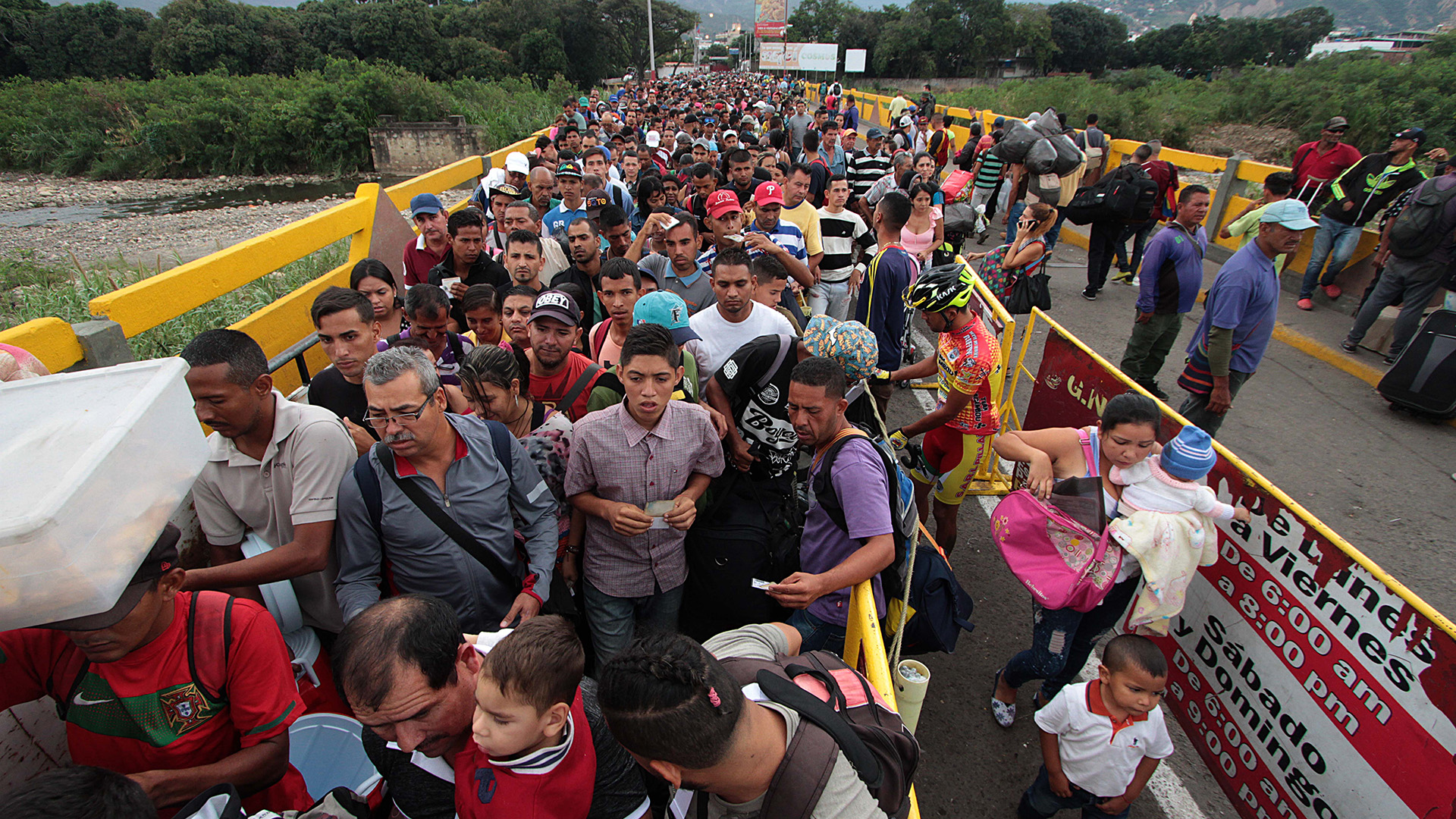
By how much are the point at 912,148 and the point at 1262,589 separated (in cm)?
1215

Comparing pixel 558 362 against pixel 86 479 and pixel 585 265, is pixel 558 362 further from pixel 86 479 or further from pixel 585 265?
pixel 86 479

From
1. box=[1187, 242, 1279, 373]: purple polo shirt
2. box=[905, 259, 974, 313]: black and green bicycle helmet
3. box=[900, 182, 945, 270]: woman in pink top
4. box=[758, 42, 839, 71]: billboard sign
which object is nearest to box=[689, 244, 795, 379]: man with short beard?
box=[905, 259, 974, 313]: black and green bicycle helmet

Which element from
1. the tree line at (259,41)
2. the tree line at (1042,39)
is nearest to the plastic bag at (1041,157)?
the tree line at (259,41)

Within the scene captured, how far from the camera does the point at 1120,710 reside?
2.54 meters

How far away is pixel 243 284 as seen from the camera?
3906 millimetres

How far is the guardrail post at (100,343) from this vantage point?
9.20 feet

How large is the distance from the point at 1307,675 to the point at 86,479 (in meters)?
3.98

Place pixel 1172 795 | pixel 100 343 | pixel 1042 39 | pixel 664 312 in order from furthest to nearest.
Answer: pixel 1042 39 < pixel 664 312 < pixel 1172 795 < pixel 100 343

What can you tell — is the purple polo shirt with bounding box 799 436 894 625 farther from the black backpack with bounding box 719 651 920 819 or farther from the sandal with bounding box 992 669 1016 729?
the sandal with bounding box 992 669 1016 729

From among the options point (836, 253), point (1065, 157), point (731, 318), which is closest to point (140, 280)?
point (731, 318)

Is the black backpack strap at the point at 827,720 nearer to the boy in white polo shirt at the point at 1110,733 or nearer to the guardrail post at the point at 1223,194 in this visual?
the boy in white polo shirt at the point at 1110,733

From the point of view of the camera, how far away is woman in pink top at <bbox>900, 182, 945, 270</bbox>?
6.49m

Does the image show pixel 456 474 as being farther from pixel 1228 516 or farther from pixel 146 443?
pixel 1228 516

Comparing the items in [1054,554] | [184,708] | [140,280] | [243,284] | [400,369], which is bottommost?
[1054,554]
